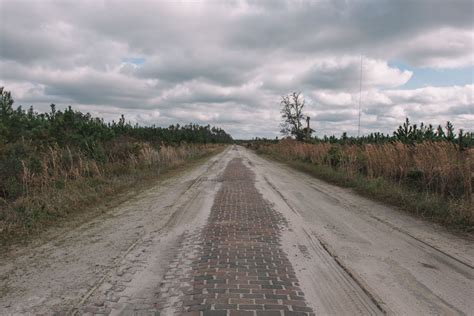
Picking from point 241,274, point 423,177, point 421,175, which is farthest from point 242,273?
point 421,175

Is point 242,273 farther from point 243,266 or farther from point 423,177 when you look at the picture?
point 423,177

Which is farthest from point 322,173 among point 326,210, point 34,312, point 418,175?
point 34,312

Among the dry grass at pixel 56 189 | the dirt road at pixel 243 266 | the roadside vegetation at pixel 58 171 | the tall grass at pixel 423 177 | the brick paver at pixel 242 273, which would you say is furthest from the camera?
the tall grass at pixel 423 177

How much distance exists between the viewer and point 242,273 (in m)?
4.72

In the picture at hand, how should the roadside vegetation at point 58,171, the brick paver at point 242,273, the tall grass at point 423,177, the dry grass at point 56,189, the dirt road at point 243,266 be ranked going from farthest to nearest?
the tall grass at point 423,177
the roadside vegetation at point 58,171
the dry grass at point 56,189
the dirt road at point 243,266
the brick paver at point 242,273

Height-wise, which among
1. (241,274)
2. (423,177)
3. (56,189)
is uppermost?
(423,177)

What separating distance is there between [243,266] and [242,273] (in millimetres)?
270

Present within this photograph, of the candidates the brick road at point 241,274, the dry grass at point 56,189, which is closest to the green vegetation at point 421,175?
the brick road at point 241,274

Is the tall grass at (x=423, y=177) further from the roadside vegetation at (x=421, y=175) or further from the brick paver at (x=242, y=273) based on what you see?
the brick paver at (x=242, y=273)

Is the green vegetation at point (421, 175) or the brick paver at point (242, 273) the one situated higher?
the green vegetation at point (421, 175)

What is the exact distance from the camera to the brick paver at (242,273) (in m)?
3.77

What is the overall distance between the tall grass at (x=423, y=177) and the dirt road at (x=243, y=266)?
0.91 m

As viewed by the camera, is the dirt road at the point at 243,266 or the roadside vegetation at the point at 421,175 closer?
the dirt road at the point at 243,266

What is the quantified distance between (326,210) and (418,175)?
488 cm
